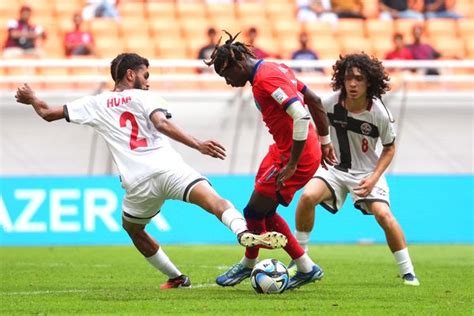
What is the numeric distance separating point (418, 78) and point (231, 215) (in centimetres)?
1224

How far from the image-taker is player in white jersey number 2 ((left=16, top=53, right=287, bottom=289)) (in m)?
10.5

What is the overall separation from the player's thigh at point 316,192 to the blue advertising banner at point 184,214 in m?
7.49

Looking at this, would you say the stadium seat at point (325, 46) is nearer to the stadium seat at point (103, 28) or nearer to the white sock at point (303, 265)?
the stadium seat at point (103, 28)

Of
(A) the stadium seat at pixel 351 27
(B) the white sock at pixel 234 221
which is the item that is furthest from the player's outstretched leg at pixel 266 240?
(A) the stadium seat at pixel 351 27

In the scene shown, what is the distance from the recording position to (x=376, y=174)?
11.6 meters

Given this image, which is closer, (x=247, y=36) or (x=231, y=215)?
(x=231, y=215)

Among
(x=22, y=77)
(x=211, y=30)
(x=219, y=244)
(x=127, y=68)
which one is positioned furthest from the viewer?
(x=211, y=30)

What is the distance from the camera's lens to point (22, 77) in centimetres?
2100

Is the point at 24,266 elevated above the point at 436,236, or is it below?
above

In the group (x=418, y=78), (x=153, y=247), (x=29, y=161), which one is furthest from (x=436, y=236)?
(x=153, y=247)

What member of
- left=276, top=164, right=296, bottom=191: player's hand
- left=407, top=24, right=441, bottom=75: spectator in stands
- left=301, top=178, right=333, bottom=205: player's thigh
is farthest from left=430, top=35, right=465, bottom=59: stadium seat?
left=276, top=164, right=296, bottom=191: player's hand

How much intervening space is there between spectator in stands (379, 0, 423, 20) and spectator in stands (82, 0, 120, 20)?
575cm

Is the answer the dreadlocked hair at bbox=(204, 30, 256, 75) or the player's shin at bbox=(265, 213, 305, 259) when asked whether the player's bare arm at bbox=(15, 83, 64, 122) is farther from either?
the player's shin at bbox=(265, 213, 305, 259)

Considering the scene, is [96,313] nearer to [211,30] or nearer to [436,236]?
[436,236]
